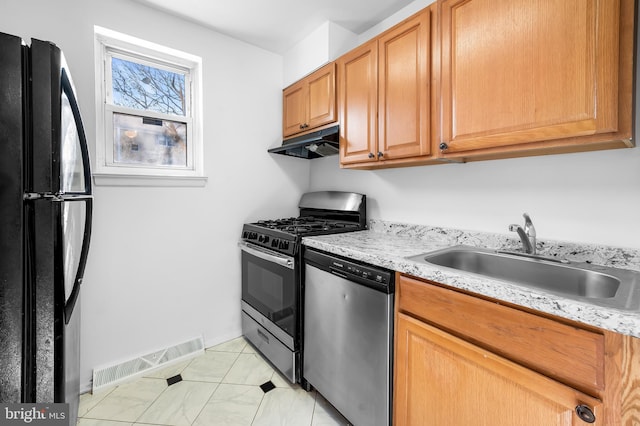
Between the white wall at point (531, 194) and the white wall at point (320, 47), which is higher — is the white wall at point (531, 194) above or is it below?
below

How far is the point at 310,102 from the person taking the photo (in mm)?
2182

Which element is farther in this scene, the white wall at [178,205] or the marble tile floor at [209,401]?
the white wall at [178,205]

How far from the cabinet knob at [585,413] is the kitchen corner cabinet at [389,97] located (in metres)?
1.10

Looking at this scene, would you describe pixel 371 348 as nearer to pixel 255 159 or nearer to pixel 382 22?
pixel 255 159

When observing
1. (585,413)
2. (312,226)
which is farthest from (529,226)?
(312,226)

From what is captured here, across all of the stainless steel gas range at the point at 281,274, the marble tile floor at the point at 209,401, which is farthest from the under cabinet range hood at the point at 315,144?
the marble tile floor at the point at 209,401

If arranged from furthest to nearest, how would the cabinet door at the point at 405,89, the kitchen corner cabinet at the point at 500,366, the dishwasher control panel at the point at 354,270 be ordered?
the cabinet door at the point at 405,89
the dishwasher control panel at the point at 354,270
the kitchen corner cabinet at the point at 500,366

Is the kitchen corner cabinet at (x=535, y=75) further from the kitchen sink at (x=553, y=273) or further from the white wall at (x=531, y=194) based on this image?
the kitchen sink at (x=553, y=273)

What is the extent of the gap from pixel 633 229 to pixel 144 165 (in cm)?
269

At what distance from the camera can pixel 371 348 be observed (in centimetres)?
129

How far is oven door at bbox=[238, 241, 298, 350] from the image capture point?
1740 mm

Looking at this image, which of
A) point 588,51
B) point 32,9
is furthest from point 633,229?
point 32,9

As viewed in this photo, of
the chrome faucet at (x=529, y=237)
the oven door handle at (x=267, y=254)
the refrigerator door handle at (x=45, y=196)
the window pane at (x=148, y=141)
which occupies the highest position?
the window pane at (x=148, y=141)

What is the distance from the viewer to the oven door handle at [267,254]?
1.73m
